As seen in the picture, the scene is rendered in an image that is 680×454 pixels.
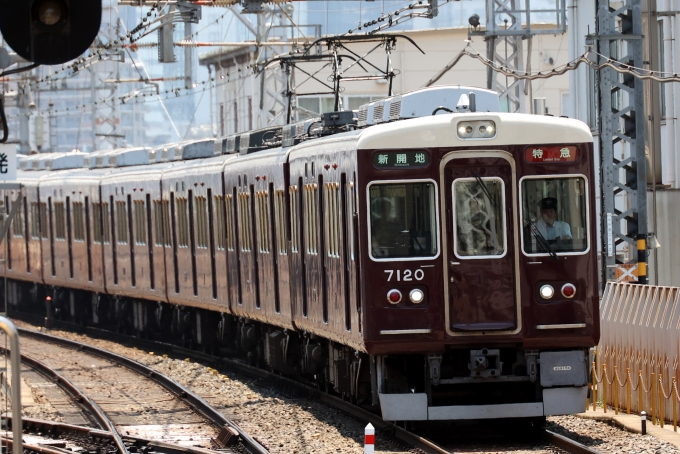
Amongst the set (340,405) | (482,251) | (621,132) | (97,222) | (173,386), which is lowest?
(173,386)

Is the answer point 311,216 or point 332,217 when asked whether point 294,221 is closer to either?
point 311,216

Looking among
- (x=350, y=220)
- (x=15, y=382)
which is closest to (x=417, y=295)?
(x=350, y=220)

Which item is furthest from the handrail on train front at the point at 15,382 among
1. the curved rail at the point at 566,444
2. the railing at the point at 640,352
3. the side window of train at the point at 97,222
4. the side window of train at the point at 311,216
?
the side window of train at the point at 97,222

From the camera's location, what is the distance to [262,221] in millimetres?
15875

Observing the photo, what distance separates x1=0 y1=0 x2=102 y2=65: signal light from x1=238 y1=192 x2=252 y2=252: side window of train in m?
10.4

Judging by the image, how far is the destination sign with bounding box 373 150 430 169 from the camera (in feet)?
36.0

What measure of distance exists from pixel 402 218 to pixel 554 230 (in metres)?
1.18

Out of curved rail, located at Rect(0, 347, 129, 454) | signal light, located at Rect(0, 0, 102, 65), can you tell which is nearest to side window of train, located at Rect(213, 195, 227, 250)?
curved rail, located at Rect(0, 347, 129, 454)

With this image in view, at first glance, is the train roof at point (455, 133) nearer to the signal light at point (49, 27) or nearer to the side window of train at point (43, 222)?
the signal light at point (49, 27)

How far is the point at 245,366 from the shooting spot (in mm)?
17703

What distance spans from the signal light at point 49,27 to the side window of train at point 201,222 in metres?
12.6

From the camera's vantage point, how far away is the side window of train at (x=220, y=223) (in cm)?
1794

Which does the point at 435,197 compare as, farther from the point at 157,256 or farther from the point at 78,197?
the point at 78,197

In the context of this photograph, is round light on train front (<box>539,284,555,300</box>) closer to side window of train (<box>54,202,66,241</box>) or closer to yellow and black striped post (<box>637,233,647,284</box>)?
yellow and black striped post (<box>637,233,647,284</box>)
